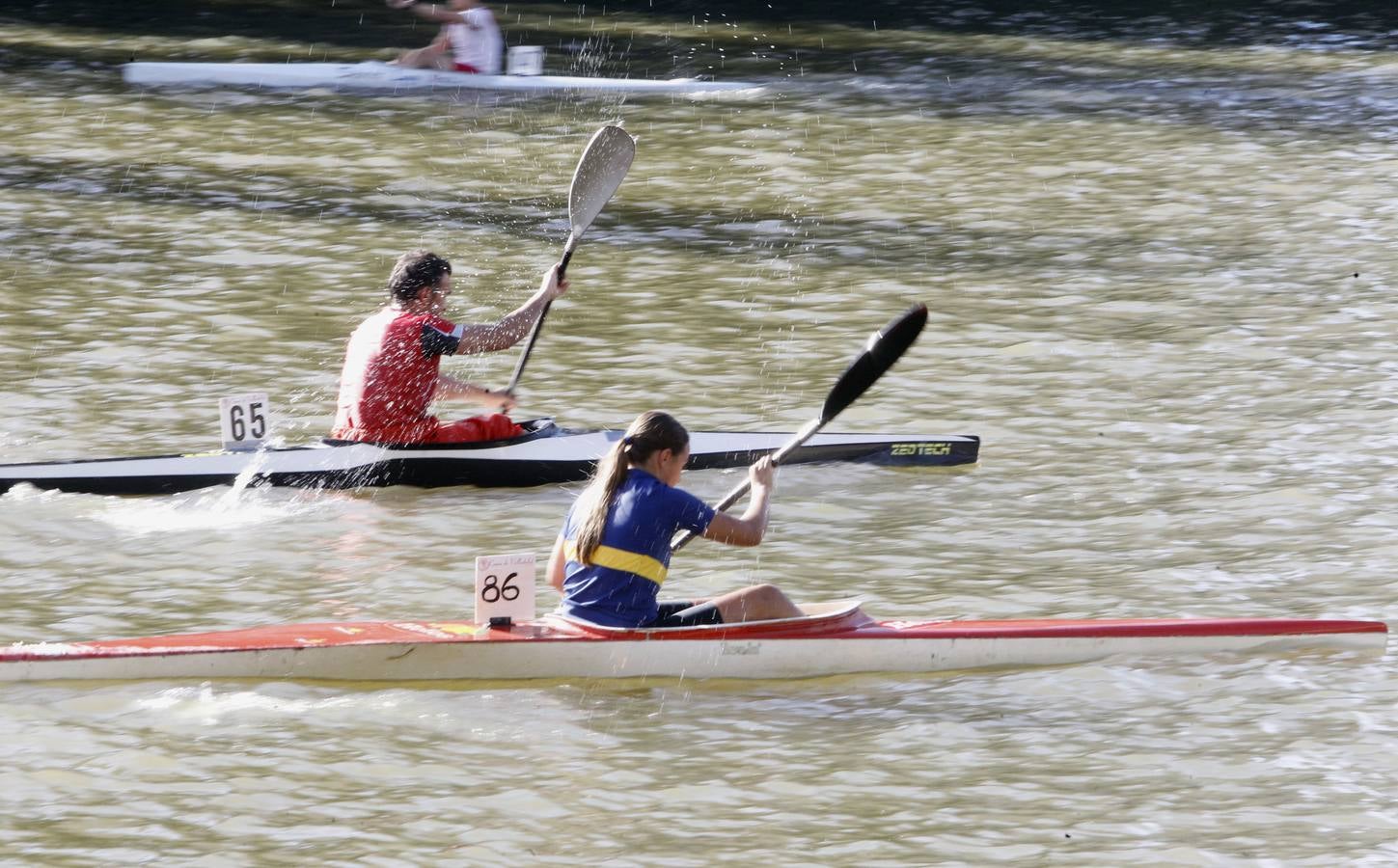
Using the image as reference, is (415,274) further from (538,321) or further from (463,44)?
(463,44)

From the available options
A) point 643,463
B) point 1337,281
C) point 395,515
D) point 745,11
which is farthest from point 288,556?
point 745,11

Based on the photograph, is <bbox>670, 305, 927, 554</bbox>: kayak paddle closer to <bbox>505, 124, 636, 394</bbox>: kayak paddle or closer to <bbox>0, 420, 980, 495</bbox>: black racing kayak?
<bbox>0, 420, 980, 495</bbox>: black racing kayak

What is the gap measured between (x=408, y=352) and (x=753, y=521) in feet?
7.86

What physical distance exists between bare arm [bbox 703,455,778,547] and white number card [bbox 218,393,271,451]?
2681mm

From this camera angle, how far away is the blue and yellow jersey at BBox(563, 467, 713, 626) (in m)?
6.17

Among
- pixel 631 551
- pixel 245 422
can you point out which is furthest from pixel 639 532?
pixel 245 422

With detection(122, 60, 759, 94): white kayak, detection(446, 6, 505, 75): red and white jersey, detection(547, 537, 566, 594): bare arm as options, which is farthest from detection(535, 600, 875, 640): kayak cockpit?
detection(446, 6, 505, 75): red and white jersey

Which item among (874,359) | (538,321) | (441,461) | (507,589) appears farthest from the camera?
(538,321)

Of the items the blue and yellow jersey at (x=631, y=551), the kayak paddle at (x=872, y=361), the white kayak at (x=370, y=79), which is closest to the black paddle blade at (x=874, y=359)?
the kayak paddle at (x=872, y=361)

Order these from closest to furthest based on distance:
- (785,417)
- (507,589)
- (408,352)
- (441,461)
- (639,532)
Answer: (639,532), (507,589), (408,352), (441,461), (785,417)

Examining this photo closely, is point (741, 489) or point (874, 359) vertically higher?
point (874, 359)

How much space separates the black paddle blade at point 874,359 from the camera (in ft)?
23.8

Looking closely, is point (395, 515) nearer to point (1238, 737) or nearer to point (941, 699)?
point (941, 699)

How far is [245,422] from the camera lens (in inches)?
330
